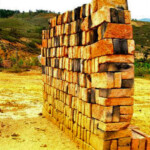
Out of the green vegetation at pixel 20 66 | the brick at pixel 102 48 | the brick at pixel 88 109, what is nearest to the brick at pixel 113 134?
the brick at pixel 88 109

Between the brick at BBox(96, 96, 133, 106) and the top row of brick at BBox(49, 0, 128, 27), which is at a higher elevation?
the top row of brick at BBox(49, 0, 128, 27)

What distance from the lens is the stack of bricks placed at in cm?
363

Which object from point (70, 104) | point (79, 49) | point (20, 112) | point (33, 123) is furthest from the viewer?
point (20, 112)

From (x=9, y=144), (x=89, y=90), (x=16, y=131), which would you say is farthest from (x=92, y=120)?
(x=16, y=131)

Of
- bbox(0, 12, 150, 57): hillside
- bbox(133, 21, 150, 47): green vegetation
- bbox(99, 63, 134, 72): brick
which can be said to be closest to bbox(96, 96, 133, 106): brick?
bbox(99, 63, 134, 72): brick

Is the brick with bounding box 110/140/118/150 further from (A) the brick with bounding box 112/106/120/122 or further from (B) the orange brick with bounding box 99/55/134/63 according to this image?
(B) the orange brick with bounding box 99/55/134/63

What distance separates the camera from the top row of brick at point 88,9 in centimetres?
376

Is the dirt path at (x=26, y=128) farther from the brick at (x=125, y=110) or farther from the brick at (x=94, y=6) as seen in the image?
the brick at (x=94, y=6)

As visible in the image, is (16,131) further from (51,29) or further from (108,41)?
(108,41)

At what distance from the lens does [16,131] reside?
5.51 m

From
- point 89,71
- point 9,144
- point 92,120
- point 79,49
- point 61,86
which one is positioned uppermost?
point 79,49

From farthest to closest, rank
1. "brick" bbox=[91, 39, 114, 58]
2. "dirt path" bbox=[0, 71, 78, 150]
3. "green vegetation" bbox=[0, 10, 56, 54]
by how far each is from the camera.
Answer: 1. "green vegetation" bbox=[0, 10, 56, 54]
2. "dirt path" bbox=[0, 71, 78, 150]
3. "brick" bbox=[91, 39, 114, 58]

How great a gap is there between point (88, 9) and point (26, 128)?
3.15m

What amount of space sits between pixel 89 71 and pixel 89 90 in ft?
1.07
